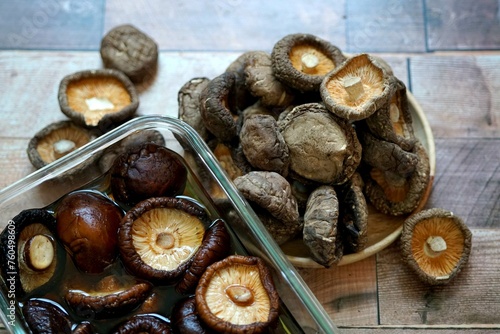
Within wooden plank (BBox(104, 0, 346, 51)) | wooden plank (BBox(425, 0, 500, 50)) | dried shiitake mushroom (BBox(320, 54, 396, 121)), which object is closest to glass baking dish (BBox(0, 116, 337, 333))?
dried shiitake mushroom (BBox(320, 54, 396, 121))

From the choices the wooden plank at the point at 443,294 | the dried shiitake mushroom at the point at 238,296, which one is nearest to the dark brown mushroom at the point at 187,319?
the dried shiitake mushroom at the point at 238,296

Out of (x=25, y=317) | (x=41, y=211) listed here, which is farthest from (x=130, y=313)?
(x=41, y=211)

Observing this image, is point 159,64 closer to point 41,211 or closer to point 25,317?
point 41,211

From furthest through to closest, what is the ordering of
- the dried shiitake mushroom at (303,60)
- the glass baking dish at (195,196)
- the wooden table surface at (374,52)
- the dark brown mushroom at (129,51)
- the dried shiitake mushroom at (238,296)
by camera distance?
the dark brown mushroom at (129,51) → the wooden table surface at (374,52) → the dried shiitake mushroom at (303,60) → the glass baking dish at (195,196) → the dried shiitake mushroom at (238,296)

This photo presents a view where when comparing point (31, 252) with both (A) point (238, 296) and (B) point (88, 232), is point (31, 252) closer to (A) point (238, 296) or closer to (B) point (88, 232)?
(B) point (88, 232)

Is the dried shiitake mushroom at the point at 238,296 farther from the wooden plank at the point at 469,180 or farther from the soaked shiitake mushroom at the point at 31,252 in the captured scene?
the wooden plank at the point at 469,180

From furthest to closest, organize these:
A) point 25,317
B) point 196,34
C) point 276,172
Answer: point 196,34
point 276,172
point 25,317
